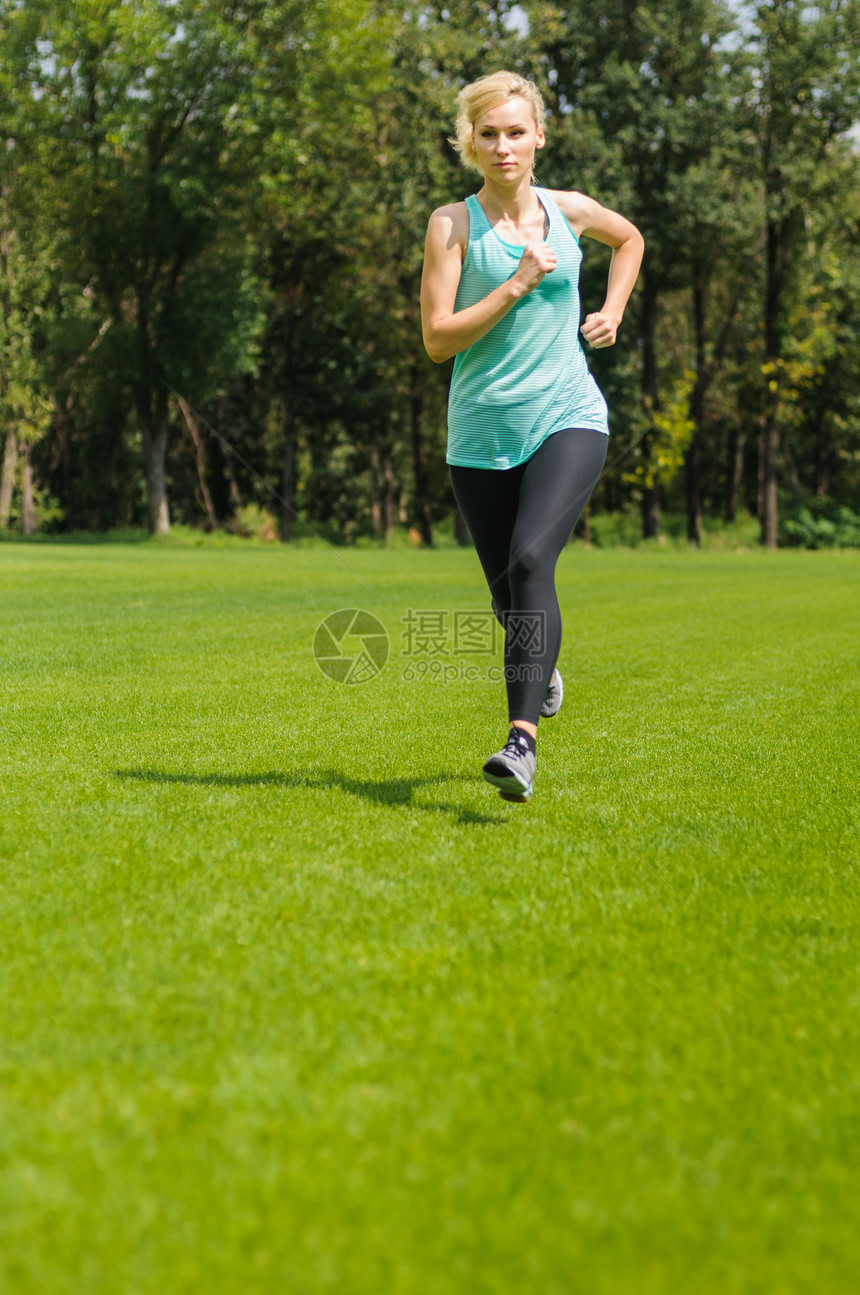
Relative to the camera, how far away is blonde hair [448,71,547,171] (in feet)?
13.2

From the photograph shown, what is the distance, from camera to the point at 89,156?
105 ft

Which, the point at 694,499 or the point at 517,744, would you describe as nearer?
the point at 517,744

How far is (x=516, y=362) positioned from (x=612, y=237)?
2.74 feet

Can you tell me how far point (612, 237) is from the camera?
4.64 meters

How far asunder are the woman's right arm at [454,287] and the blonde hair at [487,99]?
0.77 feet

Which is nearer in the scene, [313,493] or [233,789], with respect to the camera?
[233,789]

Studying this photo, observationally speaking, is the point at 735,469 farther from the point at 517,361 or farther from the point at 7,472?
the point at 517,361

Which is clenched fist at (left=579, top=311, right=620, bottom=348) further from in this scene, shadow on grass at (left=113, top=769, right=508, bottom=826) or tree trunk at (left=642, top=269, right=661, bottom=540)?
tree trunk at (left=642, top=269, right=661, bottom=540)

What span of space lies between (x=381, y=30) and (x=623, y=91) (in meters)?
7.72

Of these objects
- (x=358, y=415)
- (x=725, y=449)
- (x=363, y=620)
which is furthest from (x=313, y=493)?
(x=363, y=620)

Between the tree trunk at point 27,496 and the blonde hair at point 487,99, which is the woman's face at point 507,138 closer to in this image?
the blonde hair at point 487,99

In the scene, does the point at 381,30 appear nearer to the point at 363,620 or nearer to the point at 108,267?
the point at 108,267

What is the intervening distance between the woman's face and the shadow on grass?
226 cm

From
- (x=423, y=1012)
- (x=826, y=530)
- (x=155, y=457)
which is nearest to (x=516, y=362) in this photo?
(x=423, y=1012)
